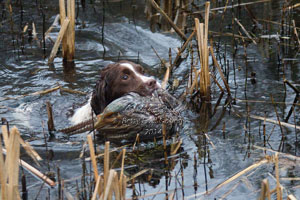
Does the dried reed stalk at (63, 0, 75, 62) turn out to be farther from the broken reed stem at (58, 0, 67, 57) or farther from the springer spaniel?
the springer spaniel

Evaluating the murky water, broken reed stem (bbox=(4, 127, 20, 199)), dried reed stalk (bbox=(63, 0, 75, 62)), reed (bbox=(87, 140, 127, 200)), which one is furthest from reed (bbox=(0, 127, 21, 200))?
dried reed stalk (bbox=(63, 0, 75, 62))


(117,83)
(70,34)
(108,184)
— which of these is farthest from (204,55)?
(108,184)

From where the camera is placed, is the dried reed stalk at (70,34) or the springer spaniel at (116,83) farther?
the dried reed stalk at (70,34)

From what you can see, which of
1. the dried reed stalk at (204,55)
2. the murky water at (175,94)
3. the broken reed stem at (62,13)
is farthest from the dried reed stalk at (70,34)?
the dried reed stalk at (204,55)

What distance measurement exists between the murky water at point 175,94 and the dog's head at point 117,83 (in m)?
0.59

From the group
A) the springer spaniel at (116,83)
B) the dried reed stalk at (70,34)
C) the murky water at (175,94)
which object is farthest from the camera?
the dried reed stalk at (70,34)

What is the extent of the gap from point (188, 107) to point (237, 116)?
62cm

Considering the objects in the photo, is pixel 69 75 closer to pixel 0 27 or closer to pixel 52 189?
pixel 0 27

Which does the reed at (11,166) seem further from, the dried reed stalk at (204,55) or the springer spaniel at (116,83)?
the dried reed stalk at (204,55)

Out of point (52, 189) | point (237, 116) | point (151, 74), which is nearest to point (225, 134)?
point (237, 116)

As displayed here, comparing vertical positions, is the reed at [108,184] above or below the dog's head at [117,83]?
below

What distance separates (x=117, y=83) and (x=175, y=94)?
1.24 meters

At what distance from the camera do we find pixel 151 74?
7.96 metres

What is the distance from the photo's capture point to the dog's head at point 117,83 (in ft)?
19.8
